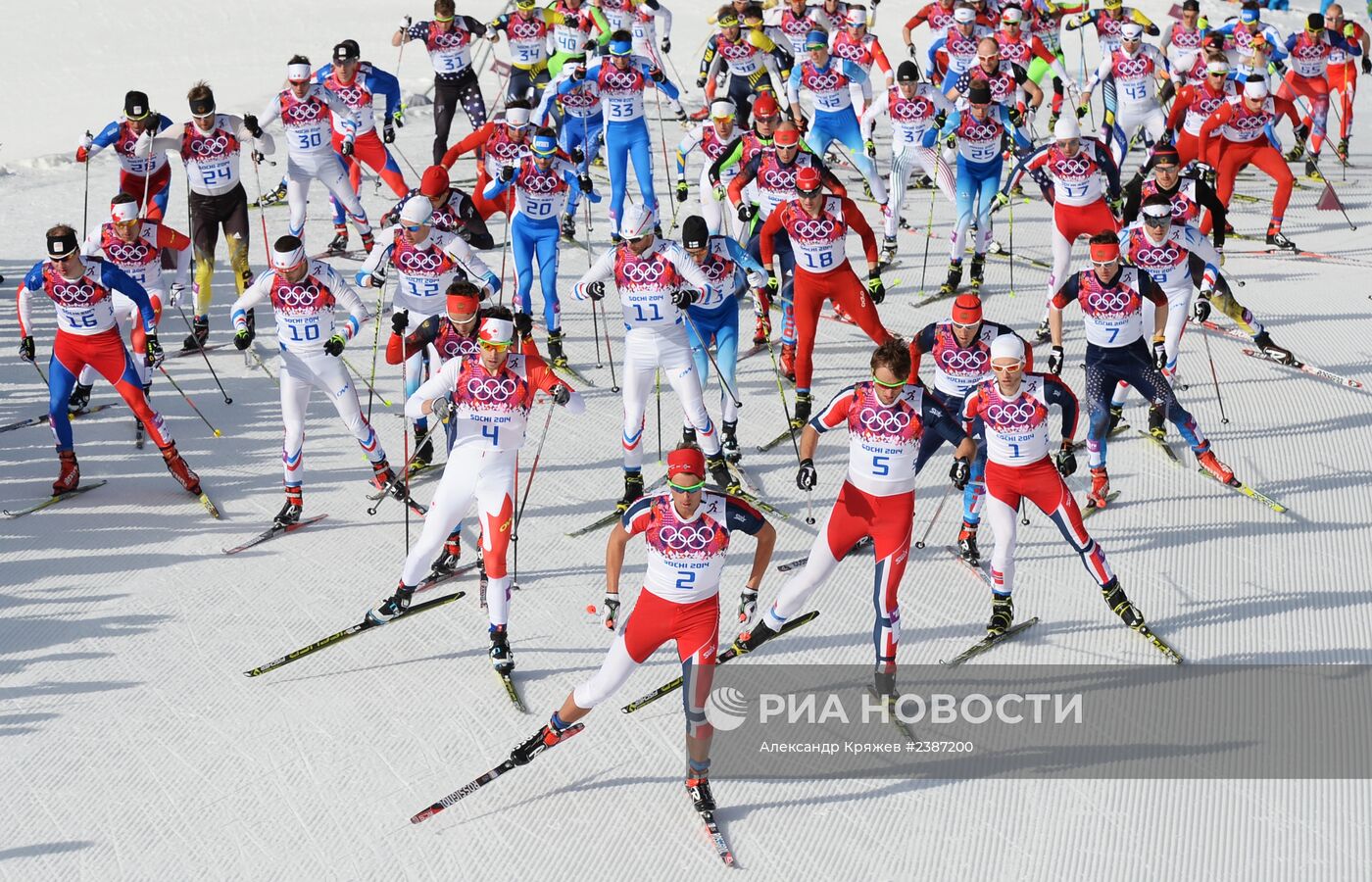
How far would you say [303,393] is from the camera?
10.6 meters

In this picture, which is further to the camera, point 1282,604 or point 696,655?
point 1282,604

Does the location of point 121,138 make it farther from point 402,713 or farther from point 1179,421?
point 1179,421

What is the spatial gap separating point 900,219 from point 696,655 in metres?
9.39

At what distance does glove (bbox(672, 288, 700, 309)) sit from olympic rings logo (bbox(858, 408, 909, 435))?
7.44 ft

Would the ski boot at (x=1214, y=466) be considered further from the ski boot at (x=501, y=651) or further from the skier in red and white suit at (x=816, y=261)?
the ski boot at (x=501, y=651)

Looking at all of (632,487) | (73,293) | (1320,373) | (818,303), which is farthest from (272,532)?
(1320,373)

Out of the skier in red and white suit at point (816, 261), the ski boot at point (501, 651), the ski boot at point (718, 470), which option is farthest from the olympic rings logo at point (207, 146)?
the ski boot at point (501, 651)

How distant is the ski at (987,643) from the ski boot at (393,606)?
9.96ft

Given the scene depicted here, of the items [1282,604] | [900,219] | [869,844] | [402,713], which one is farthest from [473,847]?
[900,219]

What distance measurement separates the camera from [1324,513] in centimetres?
1050

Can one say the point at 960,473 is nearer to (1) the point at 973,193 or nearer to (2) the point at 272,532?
(2) the point at 272,532

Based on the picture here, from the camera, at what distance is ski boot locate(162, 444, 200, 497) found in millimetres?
11023

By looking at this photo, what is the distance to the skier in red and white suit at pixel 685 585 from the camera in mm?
7445

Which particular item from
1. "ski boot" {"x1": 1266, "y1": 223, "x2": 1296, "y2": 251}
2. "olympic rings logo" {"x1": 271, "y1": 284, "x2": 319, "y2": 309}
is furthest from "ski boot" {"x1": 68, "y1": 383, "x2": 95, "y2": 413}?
"ski boot" {"x1": 1266, "y1": 223, "x2": 1296, "y2": 251}
